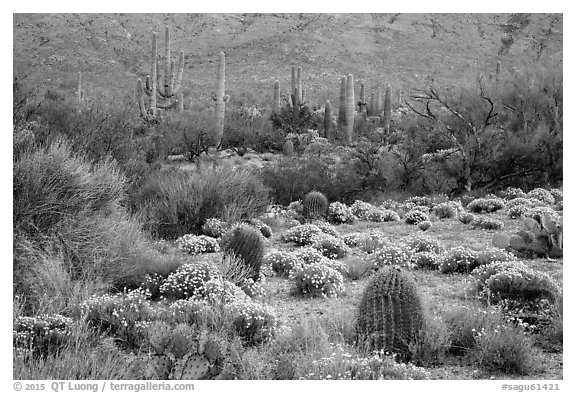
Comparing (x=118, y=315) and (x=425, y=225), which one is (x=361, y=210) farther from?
(x=118, y=315)

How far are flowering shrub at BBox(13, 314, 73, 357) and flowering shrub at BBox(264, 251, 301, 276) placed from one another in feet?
13.1

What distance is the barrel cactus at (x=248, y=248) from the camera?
943 cm

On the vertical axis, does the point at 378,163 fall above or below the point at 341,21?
below

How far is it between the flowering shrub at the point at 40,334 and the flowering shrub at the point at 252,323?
1681 millimetres

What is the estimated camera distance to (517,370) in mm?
6172

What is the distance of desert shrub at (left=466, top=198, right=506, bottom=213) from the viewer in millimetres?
16312

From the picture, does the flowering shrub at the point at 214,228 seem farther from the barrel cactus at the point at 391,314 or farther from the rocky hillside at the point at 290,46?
the rocky hillside at the point at 290,46

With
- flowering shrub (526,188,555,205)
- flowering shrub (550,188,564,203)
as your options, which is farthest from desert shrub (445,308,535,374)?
flowering shrub (550,188,564,203)

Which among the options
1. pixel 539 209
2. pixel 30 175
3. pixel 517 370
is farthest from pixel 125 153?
pixel 517 370

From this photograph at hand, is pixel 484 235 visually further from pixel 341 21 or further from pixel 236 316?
pixel 341 21

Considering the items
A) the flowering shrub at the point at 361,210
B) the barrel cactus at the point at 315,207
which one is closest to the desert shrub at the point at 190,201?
the barrel cactus at the point at 315,207

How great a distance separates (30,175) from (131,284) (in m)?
1.92

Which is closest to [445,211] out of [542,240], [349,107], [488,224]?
[488,224]

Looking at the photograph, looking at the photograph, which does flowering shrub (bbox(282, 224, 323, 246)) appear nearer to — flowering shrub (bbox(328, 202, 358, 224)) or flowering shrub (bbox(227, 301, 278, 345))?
flowering shrub (bbox(328, 202, 358, 224))
